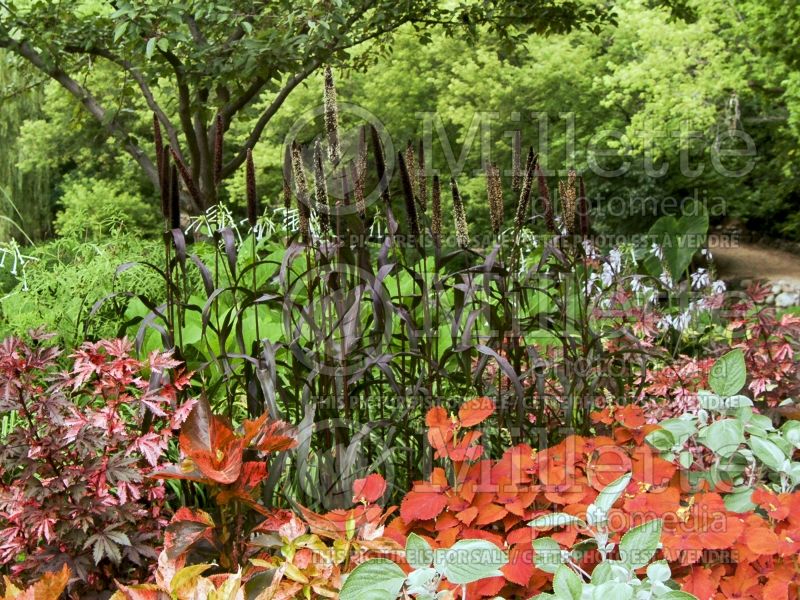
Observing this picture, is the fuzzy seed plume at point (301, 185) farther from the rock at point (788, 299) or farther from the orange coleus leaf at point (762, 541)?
the rock at point (788, 299)

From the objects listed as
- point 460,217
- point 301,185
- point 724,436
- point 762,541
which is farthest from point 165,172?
point 762,541

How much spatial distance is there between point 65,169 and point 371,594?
16.9 metres

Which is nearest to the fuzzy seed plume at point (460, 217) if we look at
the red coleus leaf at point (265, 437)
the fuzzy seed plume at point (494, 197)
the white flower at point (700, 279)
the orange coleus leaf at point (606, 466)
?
the fuzzy seed plume at point (494, 197)

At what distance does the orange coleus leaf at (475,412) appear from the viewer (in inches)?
67.1

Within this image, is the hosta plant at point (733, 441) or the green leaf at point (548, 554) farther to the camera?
the hosta plant at point (733, 441)

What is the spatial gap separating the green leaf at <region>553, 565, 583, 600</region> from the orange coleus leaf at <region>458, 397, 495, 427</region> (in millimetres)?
468

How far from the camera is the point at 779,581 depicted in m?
1.47

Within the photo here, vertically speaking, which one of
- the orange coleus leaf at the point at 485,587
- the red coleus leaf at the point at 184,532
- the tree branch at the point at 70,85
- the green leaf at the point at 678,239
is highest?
the tree branch at the point at 70,85

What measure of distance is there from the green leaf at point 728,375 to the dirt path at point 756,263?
10.9 m

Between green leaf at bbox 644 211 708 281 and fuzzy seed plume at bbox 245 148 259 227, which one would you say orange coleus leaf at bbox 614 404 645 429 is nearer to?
fuzzy seed plume at bbox 245 148 259 227

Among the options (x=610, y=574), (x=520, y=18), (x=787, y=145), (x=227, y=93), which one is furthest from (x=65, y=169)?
(x=610, y=574)

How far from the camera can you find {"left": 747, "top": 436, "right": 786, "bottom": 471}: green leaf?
5.41 ft

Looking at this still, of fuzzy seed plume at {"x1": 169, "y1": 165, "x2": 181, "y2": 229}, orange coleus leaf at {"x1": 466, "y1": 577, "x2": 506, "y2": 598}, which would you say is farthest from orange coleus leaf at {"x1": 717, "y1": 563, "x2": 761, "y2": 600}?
fuzzy seed plume at {"x1": 169, "y1": 165, "x2": 181, "y2": 229}

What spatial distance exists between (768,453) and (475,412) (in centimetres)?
63
